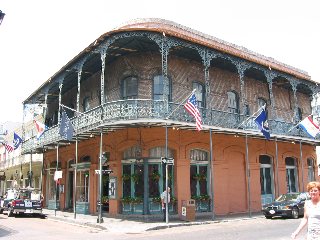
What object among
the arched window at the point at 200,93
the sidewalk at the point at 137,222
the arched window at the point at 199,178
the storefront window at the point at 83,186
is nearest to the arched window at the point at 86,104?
the storefront window at the point at 83,186

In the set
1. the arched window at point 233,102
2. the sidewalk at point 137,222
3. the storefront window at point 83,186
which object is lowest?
the sidewalk at point 137,222

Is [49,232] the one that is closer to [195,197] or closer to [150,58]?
[195,197]

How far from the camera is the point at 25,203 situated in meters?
21.2

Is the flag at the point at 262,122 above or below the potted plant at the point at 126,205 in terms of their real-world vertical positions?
above

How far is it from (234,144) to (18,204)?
43.5ft

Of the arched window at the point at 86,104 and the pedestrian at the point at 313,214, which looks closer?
the pedestrian at the point at 313,214

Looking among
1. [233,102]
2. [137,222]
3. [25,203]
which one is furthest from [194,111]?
[25,203]

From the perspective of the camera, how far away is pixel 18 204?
2111cm

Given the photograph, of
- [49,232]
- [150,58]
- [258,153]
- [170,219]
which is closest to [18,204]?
[49,232]

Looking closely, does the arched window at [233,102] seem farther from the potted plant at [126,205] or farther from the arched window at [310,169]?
the potted plant at [126,205]

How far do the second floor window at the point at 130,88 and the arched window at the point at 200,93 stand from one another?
3.54m

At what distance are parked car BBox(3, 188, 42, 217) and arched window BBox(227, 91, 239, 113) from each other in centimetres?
1306

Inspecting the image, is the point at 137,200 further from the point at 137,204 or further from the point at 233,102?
the point at 233,102

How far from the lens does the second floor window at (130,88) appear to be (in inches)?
780
